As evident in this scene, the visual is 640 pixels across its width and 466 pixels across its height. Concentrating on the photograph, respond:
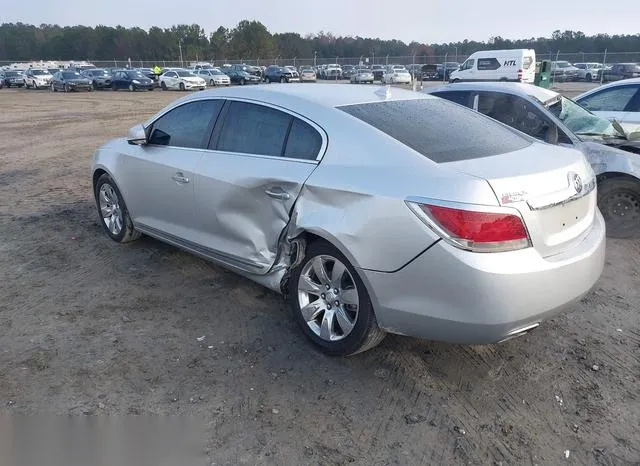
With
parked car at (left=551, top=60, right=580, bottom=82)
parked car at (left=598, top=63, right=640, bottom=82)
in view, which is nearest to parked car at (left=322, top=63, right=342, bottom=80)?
parked car at (left=551, top=60, right=580, bottom=82)

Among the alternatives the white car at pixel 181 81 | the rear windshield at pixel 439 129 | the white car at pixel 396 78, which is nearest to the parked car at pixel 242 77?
the white car at pixel 181 81

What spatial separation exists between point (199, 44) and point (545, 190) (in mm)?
102863

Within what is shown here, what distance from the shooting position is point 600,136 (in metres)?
6.79

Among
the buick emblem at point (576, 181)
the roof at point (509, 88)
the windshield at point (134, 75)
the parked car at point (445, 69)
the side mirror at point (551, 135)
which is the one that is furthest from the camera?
the parked car at point (445, 69)

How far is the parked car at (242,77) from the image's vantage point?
45.3 meters

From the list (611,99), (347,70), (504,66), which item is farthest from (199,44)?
(611,99)

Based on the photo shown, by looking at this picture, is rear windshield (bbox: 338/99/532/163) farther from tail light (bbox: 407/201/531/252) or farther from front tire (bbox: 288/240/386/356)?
front tire (bbox: 288/240/386/356)

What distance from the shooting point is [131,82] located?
39312 millimetres

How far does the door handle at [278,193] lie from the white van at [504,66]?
28.4m

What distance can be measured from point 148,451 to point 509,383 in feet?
6.80

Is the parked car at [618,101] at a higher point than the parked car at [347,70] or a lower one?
higher

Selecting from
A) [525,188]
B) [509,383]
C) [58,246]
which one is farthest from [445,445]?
[58,246]

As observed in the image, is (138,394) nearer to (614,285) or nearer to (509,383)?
(509,383)

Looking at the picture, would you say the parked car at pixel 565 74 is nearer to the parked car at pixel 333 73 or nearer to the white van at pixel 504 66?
the white van at pixel 504 66
